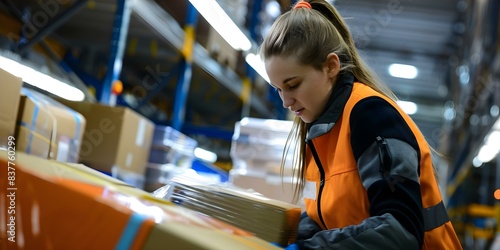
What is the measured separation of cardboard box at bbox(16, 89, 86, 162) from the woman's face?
1714mm

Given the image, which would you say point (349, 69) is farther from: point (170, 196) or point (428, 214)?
point (170, 196)

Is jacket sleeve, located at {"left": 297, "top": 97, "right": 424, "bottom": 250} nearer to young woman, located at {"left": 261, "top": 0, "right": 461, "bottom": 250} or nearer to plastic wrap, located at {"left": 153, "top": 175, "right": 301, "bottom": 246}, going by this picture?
young woman, located at {"left": 261, "top": 0, "right": 461, "bottom": 250}

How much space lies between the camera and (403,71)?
49.2ft

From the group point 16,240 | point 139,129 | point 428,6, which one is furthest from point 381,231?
point 428,6

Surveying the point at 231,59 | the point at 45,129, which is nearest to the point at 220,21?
the point at 231,59

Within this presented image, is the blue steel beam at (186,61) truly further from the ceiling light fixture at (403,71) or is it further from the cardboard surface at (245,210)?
the ceiling light fixture at (403,71)

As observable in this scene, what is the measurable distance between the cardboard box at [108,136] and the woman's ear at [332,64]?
3.40 metres

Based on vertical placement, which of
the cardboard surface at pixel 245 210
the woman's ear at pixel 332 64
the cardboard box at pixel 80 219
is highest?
the woman's ear at pixel 332 64

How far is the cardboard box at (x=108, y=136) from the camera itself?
Result: 4836 mm

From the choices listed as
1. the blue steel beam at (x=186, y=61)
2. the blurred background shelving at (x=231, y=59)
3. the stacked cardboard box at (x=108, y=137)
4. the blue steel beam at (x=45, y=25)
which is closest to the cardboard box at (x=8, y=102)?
the blurred background shelving at (x=231, y=59)

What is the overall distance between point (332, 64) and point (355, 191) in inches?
14.9

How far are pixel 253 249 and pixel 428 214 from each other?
0.54 meters

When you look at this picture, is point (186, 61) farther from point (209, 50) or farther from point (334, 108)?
point (334, 108)

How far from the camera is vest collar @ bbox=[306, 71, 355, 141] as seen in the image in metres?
1.55
